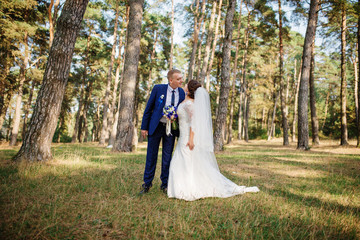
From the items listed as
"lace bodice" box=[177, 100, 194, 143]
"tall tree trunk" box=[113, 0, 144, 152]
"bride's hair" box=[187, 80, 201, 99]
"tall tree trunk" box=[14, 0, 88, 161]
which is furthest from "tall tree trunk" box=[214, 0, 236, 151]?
"tall tree trunk" box=[14, 0, 88, 161]

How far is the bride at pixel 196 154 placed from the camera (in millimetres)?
3908

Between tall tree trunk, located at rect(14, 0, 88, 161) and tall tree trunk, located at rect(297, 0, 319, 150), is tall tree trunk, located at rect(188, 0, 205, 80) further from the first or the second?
tall tree trunk, located at rect(14, 0, 88, 161)

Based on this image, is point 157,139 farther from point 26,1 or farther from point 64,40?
point 26,1

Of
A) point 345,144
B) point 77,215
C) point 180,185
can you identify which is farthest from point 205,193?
point 345,144

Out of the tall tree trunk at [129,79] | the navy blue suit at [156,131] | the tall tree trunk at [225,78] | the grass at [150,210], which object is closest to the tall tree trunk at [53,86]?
the grass at [150,210]

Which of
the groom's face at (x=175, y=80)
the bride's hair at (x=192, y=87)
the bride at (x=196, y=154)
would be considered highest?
the groom's face at (x=175, y=80)

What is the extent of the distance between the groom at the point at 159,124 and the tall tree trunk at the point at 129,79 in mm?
5652

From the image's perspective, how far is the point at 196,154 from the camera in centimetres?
409

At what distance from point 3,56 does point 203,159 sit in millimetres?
17656

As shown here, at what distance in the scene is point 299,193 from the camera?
4203 mm

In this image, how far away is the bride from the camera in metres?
3.91

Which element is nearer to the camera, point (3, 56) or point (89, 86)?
point (3, 56)

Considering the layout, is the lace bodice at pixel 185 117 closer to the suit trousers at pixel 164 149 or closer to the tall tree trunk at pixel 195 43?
the suit trousers at pixel 164 149

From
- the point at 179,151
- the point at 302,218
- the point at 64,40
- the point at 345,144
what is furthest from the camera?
the point at 345,144
